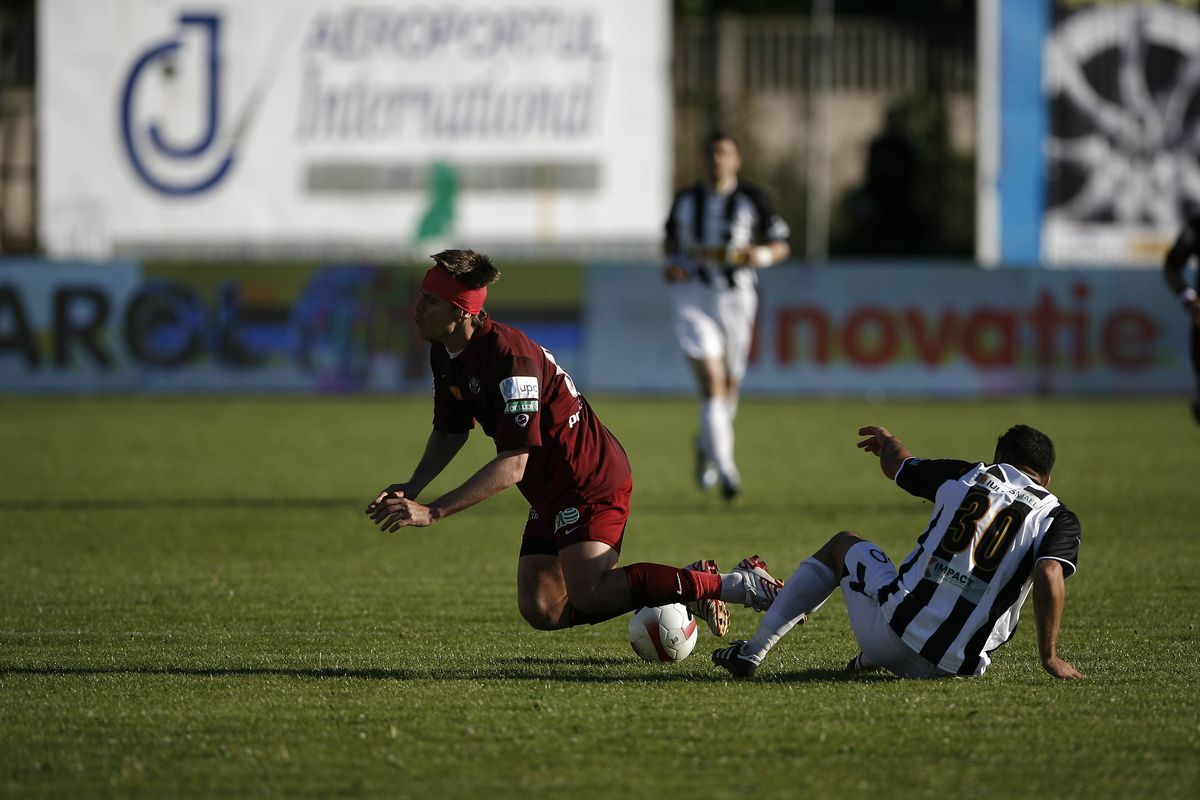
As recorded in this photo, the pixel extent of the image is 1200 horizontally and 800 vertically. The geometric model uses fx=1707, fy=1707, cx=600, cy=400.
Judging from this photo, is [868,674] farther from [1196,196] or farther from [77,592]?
[1196,196]

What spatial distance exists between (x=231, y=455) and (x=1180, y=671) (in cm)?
1067

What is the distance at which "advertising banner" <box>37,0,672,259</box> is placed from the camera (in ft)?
104

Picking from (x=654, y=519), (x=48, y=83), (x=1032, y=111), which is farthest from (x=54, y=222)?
(x=654, y=519)

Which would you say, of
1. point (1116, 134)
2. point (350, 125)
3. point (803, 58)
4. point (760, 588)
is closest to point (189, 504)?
point (760, 588)

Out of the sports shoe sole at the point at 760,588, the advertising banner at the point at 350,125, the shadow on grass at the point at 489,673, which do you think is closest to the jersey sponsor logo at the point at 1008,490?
the shadow on grass at the point at 489,673

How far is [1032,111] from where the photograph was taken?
27.2 metres

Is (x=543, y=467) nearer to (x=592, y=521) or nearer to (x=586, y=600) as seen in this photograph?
(x=592, y=521)

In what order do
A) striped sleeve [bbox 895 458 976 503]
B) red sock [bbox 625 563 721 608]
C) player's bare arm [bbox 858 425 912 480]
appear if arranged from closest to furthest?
1. striped sleeve [bbox 895 458 976 503]
2. player's bare arm [bbox 858 425 912 480]
3. red sock [bbox 625 563 721 608]

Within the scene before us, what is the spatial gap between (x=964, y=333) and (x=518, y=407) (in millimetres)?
16084

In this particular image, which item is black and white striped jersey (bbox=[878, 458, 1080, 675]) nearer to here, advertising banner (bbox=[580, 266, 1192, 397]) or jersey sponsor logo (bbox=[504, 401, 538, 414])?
jersey sponsor logo (bbox=[504, 401, 538, 414])

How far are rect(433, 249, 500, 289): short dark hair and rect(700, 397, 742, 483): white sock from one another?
18.8ft

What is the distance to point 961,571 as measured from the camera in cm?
582

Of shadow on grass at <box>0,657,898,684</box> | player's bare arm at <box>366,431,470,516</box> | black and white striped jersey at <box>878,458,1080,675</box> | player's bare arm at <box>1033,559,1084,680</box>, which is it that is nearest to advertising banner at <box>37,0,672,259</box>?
player's bare arm at <box>366,431,470,516</box>

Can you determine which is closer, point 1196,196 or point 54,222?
point 1196,196
